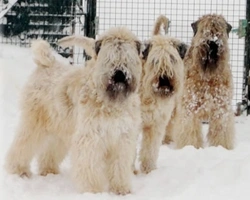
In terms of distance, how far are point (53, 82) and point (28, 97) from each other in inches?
10.4

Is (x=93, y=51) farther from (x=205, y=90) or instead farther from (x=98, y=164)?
(x=205, y=90)

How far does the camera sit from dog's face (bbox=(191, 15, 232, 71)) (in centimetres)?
616

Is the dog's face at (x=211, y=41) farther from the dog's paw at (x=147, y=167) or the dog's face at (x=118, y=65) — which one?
the dog's face at (x=118, y=65)

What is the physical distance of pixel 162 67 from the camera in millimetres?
5145

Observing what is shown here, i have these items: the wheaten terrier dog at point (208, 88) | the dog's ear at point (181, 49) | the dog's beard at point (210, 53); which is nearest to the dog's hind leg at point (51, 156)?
the dog's ear at point (181, 49)

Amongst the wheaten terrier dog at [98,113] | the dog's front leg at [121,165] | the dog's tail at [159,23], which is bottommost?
the dog's front leg at [121,165]

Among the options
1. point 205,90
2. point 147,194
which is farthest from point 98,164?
point 205,90

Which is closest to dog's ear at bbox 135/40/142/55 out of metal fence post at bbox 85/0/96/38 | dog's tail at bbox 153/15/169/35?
dog's tail at bbox 153/15/169/35

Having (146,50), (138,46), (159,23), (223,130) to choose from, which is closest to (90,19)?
(159,23)

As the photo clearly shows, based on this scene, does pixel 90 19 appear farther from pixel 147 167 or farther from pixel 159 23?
pixel 147 167

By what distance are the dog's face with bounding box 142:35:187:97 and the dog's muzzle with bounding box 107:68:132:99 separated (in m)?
0.78

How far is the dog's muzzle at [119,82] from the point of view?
441cm

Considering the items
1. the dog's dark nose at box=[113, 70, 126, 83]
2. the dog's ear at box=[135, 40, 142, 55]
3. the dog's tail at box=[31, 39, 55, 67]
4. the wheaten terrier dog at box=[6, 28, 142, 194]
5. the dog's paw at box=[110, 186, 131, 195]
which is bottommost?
the dog's paw at box=[110, 186, 131, 195]

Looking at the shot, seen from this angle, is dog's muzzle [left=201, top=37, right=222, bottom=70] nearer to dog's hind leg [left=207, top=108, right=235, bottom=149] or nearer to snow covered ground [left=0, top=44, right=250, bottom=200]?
dog's hind leg [left=207, top=108, right=235, bottom=149]
